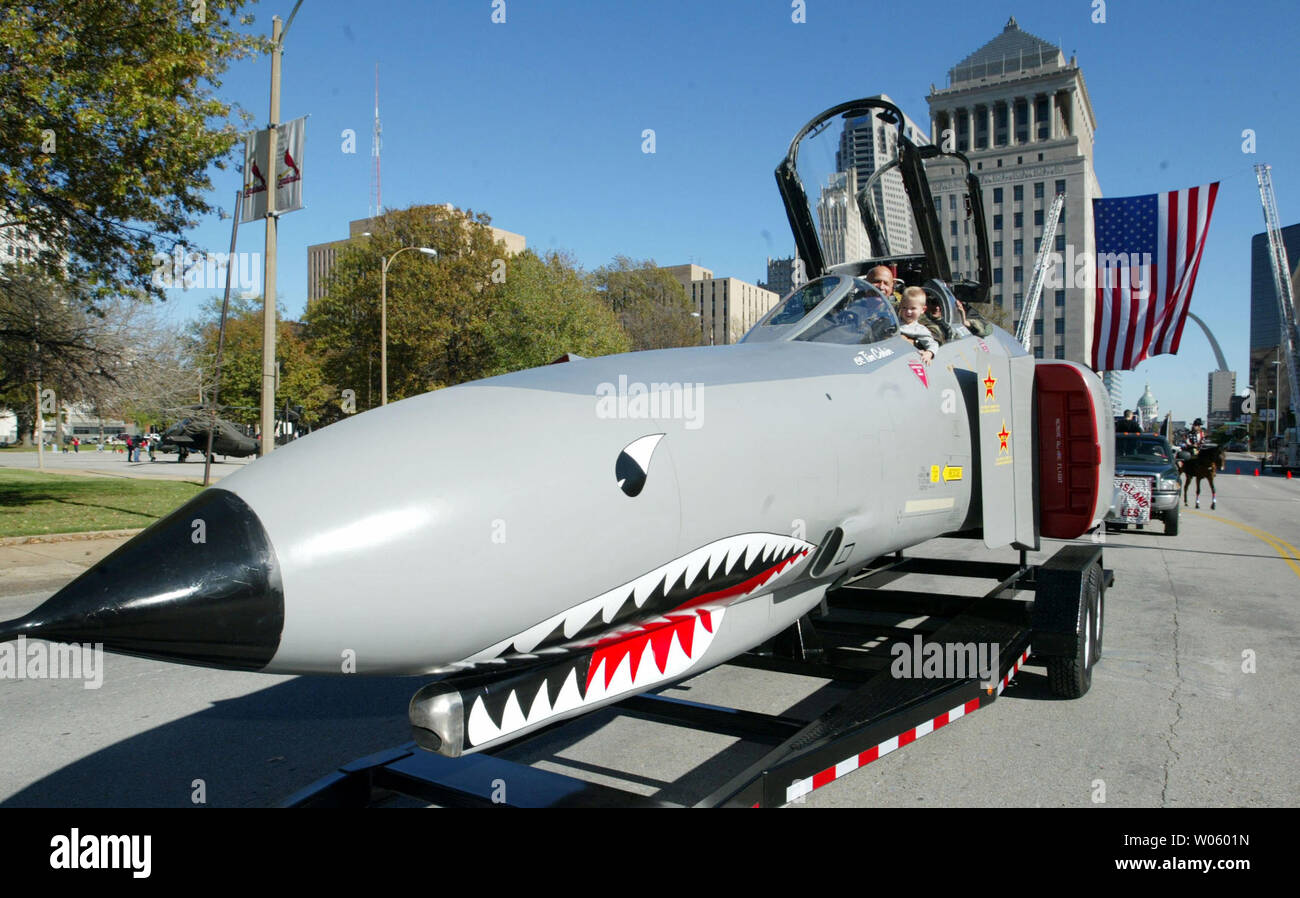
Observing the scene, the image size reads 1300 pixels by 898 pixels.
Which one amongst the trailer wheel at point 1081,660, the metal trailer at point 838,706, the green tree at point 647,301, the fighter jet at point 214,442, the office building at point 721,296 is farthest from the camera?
the office building at point 721,296

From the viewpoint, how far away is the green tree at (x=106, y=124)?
Result: 11.6m

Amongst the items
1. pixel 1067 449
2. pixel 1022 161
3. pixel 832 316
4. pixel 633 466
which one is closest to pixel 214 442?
pixel 1067 449

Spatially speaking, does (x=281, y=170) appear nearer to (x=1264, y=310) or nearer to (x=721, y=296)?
(x=721, y=296)

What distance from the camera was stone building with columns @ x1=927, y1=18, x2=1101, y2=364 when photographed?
14212mm

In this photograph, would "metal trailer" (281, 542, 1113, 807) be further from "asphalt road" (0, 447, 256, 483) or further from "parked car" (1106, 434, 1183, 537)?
"asphalt road" (0, 447, 256, 483)

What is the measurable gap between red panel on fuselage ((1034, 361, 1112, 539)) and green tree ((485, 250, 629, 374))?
1093 inches

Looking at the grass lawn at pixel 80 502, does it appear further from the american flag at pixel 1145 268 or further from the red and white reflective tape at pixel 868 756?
the american flag at pixel 1145 268

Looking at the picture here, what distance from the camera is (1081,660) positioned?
5406 millimetres

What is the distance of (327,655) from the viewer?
6.88 feet

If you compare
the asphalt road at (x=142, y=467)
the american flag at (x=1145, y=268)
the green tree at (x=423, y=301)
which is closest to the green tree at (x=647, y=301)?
the green tree at (x=423, y=301)

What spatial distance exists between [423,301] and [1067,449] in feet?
116

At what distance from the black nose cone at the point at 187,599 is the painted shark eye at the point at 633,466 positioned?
3.07 feet
